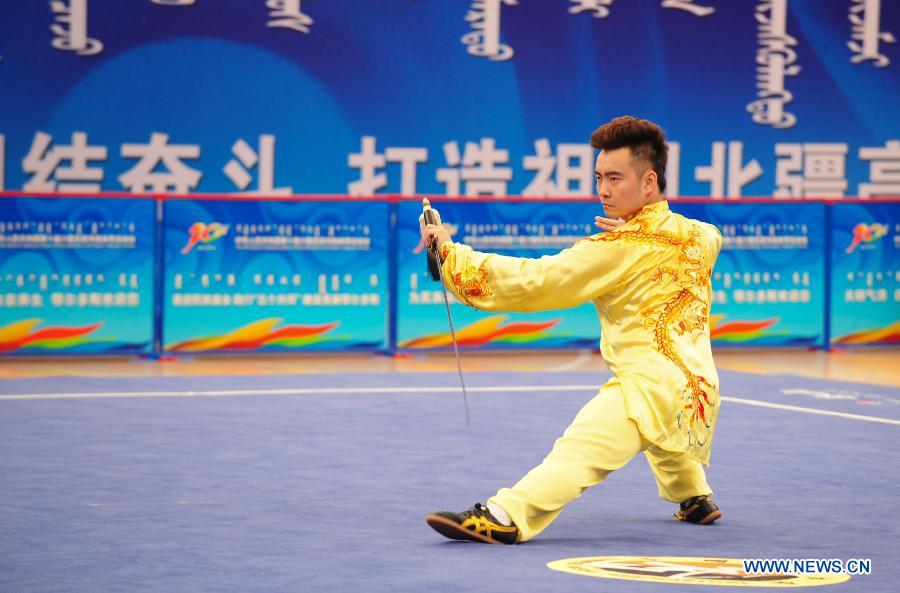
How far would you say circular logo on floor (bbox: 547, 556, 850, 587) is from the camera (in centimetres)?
472

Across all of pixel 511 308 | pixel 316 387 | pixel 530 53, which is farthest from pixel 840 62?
pixel 511 308

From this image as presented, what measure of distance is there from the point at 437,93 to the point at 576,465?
9.96 m

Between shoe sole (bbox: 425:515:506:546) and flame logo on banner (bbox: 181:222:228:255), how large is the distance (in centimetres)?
673

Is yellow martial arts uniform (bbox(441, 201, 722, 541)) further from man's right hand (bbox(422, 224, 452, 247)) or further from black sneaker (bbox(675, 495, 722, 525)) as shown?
black sneaker (bbox(675, 495, 722, 525))

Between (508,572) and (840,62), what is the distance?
12.2 m

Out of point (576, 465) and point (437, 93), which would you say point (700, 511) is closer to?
point (576, 465)

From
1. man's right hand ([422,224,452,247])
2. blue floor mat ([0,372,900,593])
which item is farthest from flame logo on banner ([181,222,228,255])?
man's right hand ([422,224,452,247])

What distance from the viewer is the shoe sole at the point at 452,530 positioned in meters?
5.19

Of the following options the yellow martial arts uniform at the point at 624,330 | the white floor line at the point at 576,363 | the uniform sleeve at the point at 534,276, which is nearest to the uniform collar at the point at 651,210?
the yellow martial arts uniform at the point at 624,330

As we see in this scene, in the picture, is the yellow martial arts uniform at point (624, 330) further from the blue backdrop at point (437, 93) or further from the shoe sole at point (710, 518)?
the blue backdrop at point (437, 93)

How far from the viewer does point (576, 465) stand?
5211mm

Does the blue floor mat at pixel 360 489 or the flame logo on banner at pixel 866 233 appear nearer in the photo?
the blue floor mat at pixel 360 489

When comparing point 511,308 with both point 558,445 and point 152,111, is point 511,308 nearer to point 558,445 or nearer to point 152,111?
point 558,445

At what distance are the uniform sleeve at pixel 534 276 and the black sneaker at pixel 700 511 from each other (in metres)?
0.94
